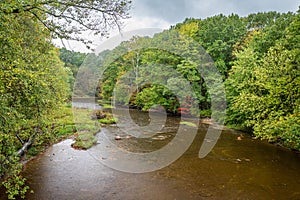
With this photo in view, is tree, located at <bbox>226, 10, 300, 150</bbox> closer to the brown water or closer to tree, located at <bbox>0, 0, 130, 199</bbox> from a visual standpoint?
the brown water

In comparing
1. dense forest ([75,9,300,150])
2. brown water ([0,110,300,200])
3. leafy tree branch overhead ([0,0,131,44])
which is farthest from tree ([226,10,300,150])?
leafy tree branch overhead ([0,0,131,44])

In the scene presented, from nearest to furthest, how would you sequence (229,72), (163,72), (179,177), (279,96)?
(179,177) < (279,96) < (229,72) < (163,72)

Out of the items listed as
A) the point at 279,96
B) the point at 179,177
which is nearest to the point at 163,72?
the point at 279,96

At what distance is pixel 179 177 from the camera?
8.01m

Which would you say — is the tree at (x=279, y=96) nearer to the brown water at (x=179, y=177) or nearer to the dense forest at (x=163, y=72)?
the dense forest at (x=163, y=72)

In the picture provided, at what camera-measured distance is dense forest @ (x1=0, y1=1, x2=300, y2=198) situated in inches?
174

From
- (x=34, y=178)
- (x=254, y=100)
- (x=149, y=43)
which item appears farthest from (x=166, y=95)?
(x=34, y=178)

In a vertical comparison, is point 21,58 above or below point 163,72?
below

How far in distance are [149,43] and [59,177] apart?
24.8 m

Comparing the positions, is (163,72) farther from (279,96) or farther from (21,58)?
(21,58)

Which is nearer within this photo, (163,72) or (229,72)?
(229,72)

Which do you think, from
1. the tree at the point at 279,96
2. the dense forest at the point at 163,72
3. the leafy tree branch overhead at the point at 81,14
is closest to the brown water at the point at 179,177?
the dense forest at the point at 163,72

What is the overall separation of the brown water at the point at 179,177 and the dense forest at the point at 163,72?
992 millimetres

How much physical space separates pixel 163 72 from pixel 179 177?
18180 millimetres
